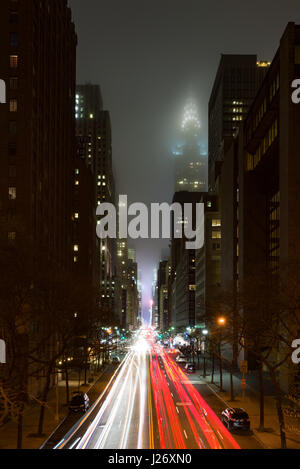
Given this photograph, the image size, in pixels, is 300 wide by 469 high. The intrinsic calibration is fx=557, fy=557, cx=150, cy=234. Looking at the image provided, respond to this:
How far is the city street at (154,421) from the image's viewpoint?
3562 centimetres

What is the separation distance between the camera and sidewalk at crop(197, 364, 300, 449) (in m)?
36.7

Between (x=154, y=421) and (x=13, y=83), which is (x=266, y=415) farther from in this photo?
(x=13, y=83)

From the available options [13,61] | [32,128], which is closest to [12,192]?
[32,128]

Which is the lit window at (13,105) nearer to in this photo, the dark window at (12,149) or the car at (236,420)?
the dark window at (12,149)

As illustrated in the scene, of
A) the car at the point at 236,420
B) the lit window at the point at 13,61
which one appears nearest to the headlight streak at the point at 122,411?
the car at the point at 236,420

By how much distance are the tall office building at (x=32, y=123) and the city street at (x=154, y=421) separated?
1606 cm

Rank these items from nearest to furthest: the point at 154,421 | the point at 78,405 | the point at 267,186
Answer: the point at 154,421 < the point at 78,405 < the point at 267,186

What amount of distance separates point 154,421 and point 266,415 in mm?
9976

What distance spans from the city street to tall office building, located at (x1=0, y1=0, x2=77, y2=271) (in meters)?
16.1

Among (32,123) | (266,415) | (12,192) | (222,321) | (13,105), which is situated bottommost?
(266,415)

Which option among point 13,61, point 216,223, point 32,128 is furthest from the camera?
point 216,223

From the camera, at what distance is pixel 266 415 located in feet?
153

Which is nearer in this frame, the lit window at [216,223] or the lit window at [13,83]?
the lit window at [13,83]

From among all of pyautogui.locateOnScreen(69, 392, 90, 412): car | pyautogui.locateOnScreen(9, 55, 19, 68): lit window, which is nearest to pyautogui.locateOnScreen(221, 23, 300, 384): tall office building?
pyautogui.locateOnScreen(69, 392, 90, 412): car
